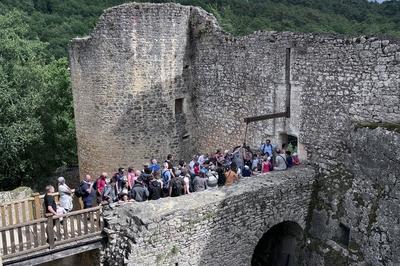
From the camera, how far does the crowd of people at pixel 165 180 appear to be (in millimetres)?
11555

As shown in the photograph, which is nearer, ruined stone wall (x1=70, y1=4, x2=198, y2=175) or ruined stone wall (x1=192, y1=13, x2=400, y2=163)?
ruined stone wall (x1=192, y1=13, x2=400, y2=163)

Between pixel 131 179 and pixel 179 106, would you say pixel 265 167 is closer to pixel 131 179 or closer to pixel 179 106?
pixel 131 179

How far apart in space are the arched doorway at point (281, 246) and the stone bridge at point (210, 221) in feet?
0.33

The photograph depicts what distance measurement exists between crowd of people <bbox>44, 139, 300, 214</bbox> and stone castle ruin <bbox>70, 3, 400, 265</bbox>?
944 mm

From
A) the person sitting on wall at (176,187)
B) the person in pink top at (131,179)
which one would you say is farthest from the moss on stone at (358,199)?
the person in pink top at (131,179)

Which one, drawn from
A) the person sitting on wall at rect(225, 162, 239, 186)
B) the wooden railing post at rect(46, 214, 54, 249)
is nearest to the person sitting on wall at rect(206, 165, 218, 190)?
the person sitting on wall at rect(225, 162, 239, 186)

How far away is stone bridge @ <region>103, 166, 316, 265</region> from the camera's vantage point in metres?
10.7

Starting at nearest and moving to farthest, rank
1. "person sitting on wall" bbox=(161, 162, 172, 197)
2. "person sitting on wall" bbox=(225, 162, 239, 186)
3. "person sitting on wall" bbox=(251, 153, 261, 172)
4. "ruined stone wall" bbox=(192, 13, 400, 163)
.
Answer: "ruined stone wall" bbox=(192, 13, 400, 163)
"person sitting on wall" bbox=(161, 162, 172, 197)
"person sitting on wall" bbox=(225, 162, 239, 186)
"person sitting on wall" bbox=(251, 153, 261, 172)

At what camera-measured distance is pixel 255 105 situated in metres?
15.3

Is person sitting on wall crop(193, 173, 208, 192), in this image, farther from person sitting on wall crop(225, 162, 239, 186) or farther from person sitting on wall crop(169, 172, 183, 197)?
person sitting on wall crop(225, 162, 239, 186)

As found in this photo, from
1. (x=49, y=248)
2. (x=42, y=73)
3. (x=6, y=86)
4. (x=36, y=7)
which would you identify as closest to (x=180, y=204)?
(x=49, y=248)

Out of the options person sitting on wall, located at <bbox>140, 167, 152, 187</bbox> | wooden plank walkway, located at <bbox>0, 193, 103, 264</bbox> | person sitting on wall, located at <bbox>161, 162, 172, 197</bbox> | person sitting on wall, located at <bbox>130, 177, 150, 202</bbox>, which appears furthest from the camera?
person sitting on wall, located at <bbox>161, 162, 172, 197</bbox>

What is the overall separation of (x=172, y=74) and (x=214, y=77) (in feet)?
4.73

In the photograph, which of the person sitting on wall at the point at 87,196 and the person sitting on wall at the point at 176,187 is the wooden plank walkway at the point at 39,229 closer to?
the person sitting on wall at the point at 87,196
